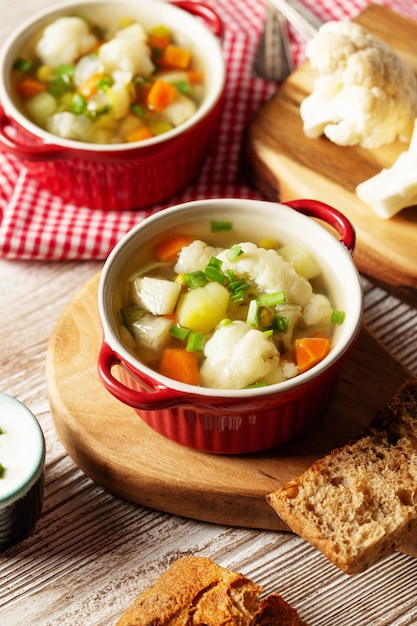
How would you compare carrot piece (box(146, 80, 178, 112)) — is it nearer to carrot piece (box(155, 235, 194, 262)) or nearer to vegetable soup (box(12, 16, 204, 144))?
vegetable soup (box(12, 16, 204, 144))

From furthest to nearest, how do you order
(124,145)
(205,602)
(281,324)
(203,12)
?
(203,12)
(124,145)
(281,324)
(205,602)

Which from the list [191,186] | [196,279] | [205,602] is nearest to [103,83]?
[191,186]

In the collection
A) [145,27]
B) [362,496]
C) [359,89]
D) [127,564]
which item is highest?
[359,89]

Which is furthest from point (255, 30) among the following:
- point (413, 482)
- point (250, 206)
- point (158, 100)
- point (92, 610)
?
point (92, 610)

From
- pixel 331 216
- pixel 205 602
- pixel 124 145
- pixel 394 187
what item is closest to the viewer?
pixel 205 602

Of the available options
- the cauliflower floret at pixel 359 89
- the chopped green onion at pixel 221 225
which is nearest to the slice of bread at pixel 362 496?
the chopped green onion at pixel 221 225

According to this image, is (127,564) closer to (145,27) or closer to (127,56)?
(127,56)

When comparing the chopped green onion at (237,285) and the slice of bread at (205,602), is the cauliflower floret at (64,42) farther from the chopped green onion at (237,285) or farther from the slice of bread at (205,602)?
the slice of bread at (205,602)
